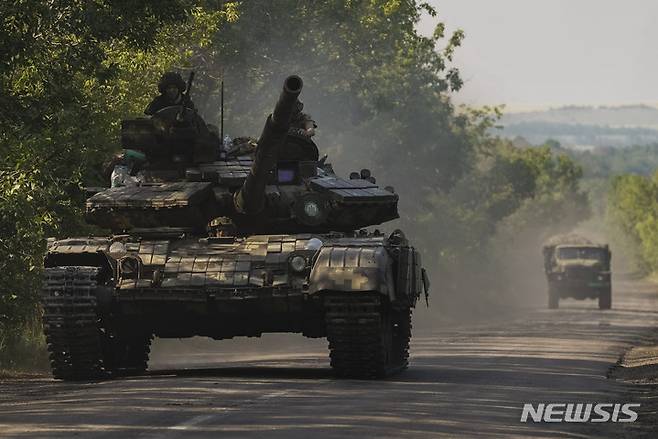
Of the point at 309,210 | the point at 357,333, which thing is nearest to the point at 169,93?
the point at 309,210

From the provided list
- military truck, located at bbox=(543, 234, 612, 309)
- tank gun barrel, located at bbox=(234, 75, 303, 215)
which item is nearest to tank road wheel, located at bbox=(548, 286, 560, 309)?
military truck, located at bbox=(543, 234, 612, 309)

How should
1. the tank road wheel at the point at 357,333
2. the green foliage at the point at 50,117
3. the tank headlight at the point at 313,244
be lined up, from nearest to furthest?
the tank road wheel at the point at 357,333
the tank headlight at the point at 313,244
the green foliage at the point at 50,117

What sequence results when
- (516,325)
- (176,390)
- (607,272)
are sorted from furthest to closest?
1. (607,272)
2. (516,325)
3. (176,390)

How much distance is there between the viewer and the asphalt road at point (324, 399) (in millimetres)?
13523

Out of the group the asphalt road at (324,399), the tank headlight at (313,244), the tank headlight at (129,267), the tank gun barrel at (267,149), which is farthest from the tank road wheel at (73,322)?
the tank headlight at (313,244)

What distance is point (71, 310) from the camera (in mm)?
19672

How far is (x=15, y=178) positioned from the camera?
23.8m

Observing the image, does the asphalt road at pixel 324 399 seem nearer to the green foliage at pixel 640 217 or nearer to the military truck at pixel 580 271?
the military truck at pixel 580 271

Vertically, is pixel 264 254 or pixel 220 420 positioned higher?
pixel 264 254

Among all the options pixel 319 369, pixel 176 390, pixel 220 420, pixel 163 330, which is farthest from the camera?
pixel 319 369

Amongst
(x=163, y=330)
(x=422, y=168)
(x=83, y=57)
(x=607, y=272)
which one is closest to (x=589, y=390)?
(x=163, y=330)

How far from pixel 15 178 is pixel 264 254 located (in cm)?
557

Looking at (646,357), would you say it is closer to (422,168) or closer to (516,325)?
(516,325)

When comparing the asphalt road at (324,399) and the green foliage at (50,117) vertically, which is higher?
the green foliage at (50,117)
